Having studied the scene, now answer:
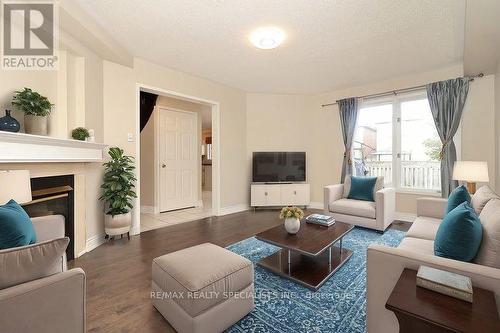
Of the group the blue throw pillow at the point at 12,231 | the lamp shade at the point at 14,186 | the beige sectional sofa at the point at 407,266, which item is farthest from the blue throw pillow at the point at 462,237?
the lamp shade at the point at 14,186

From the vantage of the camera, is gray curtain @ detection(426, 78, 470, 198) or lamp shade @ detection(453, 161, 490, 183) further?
gray curtain @ detection(426, 78, 470, 198)

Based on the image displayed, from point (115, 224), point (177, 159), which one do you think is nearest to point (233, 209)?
point (177, 159)

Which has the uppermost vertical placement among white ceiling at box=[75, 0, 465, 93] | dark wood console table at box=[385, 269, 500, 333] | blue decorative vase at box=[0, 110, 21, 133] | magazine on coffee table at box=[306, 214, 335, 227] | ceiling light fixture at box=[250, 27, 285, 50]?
white ceiling at box=[75, 0, 465, 93]

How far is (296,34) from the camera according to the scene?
8.53ft

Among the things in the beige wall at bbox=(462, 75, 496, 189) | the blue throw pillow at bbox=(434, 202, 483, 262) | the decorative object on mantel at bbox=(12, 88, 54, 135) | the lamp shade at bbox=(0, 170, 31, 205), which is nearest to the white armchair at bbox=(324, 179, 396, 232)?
the beige wall at bbox=(462, 75, 496, 189)

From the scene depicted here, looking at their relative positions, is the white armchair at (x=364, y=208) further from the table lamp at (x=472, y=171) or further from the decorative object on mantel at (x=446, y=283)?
the decorative object on mantel at (x=446, y=283)

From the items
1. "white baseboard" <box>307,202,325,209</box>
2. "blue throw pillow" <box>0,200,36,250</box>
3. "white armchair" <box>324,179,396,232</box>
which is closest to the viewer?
"blue throw pillow" <box>0,200,36,250</box>

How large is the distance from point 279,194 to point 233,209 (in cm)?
104

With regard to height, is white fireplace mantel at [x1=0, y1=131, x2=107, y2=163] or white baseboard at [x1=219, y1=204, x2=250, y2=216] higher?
white fireplace mantel at [x1=0, y1=131, x2=107, y2=163]

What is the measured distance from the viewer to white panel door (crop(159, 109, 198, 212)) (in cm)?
471

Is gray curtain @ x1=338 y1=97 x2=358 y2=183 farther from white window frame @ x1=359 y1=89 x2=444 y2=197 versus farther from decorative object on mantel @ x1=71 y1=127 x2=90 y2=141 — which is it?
decorative object on mantel @ x1=71 y1=127 x2=90 y2=141

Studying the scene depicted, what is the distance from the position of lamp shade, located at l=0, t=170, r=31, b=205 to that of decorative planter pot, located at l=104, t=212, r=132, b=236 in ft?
4.30

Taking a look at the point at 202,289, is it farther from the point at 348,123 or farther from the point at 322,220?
the point at 348,123

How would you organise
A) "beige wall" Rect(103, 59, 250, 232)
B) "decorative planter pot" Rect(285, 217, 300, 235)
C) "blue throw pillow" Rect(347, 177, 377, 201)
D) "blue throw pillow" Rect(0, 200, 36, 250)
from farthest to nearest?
"blue throw pillow" Rect(347, 177, 377, 201) → "beige wall" Rect(103, 59, 250, 232) → "decorative planter pot" Rect(285, 217, 300, 235) → "blue throw pillow" Rect(0, 200, 36, 250)
